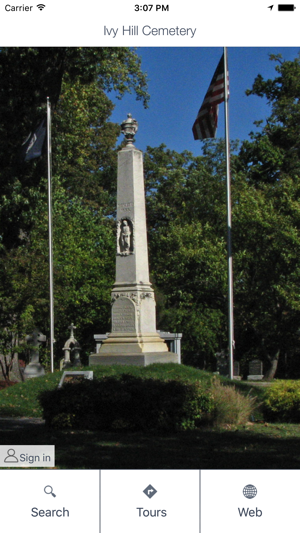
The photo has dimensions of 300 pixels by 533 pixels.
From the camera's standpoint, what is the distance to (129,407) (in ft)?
35.9

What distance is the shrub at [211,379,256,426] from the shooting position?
11.2 metres

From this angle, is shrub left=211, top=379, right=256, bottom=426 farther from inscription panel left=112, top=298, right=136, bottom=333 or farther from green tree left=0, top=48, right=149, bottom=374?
green tree left=0, top=48, right=149, bottom=374

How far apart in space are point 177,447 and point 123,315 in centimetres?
1052

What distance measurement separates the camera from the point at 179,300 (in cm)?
3050

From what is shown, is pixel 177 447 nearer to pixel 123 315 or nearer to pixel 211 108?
pixel 123 315

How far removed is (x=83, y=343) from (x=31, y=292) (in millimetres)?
8601

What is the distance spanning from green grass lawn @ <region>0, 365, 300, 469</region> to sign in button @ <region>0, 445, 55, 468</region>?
0.80 meters

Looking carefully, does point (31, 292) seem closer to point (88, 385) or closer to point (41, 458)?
point (88, 385)

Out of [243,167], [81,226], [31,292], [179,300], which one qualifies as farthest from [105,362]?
[243,167]
